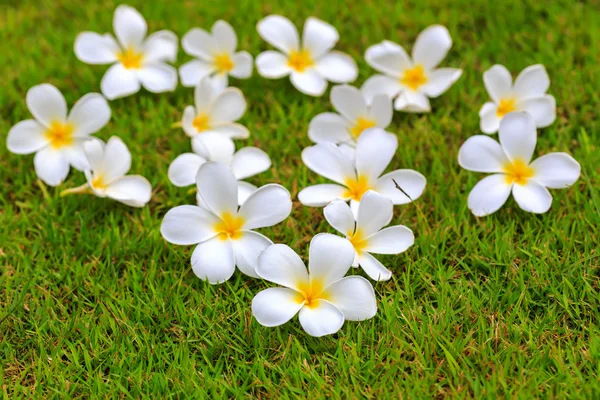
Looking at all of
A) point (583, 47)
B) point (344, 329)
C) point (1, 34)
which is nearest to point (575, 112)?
point (583, 47)

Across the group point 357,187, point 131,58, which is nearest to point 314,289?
point 357,187

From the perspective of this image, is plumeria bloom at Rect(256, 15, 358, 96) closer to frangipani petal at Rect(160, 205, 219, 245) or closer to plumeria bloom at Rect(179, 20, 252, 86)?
plumeria bloom at Rect(179, 20, 252, 86)

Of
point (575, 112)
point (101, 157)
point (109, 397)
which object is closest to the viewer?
point (109, 397)

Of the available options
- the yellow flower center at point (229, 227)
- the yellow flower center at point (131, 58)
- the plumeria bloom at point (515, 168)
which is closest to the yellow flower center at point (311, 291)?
the yellow flower center at point (229, 227)

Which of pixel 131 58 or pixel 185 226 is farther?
pixel 131 58

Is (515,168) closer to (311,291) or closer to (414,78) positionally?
(414,78)

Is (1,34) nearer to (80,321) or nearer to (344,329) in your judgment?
(80,321)

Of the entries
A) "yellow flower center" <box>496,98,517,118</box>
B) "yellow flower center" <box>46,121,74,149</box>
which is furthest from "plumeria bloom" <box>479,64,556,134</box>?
"yellow flower center" <box>46,121,74,149</box>
